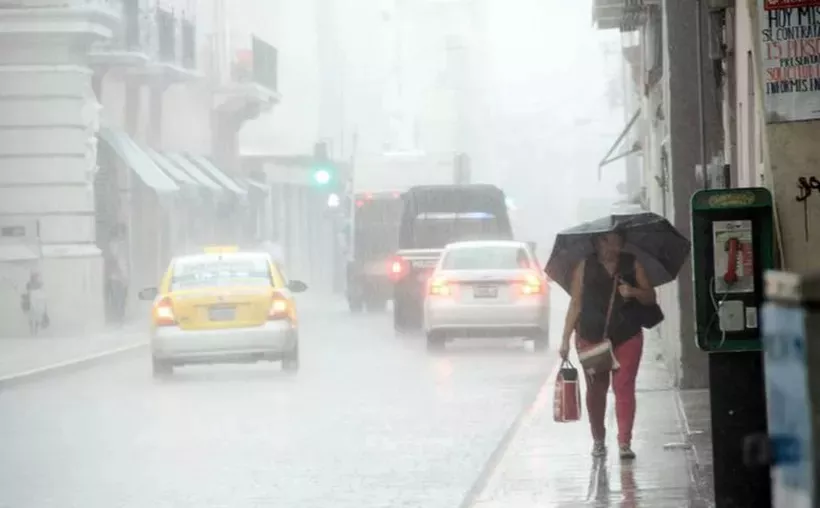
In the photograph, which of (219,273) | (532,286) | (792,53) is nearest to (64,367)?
(219,273)

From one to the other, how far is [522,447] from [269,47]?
154 ft

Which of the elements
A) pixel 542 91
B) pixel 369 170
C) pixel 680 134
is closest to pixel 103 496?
pixel 680 134

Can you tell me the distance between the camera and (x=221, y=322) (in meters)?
24.1

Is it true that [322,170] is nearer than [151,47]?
No

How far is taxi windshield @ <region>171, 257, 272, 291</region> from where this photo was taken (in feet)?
80.8

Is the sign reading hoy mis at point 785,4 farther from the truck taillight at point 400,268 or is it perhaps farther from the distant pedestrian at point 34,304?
the distant pedestrian at point 34,304

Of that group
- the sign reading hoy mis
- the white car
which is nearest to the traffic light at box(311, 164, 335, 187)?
the white car

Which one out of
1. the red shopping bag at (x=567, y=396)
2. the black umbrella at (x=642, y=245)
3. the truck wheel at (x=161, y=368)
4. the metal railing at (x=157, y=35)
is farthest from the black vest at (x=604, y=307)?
the metal railing at (x=157, y=35)

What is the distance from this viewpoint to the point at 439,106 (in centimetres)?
11088

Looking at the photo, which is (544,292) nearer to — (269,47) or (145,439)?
(145,439)

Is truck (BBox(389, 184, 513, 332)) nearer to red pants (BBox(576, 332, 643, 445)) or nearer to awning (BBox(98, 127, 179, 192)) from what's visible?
awning (BBox(98, 127, 179, 192))

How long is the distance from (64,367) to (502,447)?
1338 cm

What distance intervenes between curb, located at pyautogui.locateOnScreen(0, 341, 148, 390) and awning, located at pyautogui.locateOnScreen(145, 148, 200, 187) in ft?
53.6

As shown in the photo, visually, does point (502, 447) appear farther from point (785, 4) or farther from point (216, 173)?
point (216, 173)
